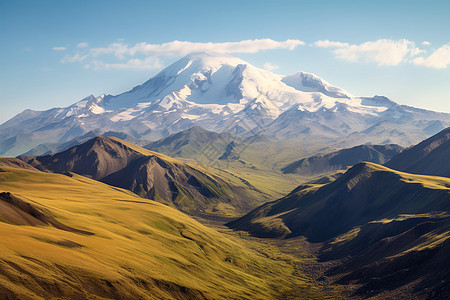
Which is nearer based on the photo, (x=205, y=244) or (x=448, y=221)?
(x=448, y=221)

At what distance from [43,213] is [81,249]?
31.9 metres

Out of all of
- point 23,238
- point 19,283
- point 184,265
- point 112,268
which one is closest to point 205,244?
point 184,265

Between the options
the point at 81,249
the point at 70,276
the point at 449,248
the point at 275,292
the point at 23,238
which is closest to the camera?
the point at 70,276

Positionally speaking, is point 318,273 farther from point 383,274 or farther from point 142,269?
point 142,269

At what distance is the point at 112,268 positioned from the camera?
334 feet

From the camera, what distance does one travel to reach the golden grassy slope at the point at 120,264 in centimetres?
8325

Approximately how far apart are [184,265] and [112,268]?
42.6 meters

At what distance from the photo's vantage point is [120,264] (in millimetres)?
108562

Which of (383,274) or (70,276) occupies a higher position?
(70,276)

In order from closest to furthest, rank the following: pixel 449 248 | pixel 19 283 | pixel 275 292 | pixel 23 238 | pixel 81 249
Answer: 1. pixel 19 283
2. pixel 23 238
3. pixel 81 249
4. pixel 449 248
5. pixel 275 292

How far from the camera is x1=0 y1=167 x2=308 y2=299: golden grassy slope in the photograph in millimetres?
83250

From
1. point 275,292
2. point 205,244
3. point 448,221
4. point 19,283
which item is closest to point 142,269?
point 19,283

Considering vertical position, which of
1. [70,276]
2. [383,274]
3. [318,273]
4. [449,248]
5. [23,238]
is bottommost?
[318,273]

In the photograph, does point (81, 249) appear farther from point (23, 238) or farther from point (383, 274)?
point (383, 274)
